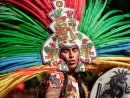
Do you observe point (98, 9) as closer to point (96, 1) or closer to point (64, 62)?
point (96, 1)

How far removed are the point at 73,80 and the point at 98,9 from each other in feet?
1.72

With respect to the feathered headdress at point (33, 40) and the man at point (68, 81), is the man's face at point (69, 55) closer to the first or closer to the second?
the man at point (68, 81)

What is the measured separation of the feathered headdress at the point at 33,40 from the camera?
3971mm

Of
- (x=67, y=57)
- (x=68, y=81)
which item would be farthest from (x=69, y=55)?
(x=68, y=81)

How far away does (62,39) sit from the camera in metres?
4.00

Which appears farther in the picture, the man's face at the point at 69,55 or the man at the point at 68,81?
the man's face at the point at 69,55

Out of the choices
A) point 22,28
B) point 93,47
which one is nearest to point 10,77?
point 22,28

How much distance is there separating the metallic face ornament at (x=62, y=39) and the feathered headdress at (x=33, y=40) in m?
0.03

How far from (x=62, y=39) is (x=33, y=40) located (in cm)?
18

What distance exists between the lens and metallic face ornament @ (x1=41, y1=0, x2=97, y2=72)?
4000mm

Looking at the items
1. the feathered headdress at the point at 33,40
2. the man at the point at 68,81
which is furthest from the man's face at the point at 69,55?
the feathered headdress at the point at 33,40

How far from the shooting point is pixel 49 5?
4.05 meters

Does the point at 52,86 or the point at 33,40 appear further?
the point at 33,40

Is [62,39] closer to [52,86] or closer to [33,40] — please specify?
[33,40]
